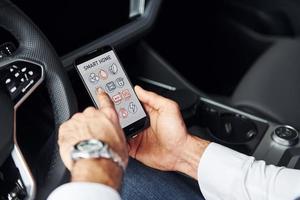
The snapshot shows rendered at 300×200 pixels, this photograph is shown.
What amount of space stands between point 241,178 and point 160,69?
427mm

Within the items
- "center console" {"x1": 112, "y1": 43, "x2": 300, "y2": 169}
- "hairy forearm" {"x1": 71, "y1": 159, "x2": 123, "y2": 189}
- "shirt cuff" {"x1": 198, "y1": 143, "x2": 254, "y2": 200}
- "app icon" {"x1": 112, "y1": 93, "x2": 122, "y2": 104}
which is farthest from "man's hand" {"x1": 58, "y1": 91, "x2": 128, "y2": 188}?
"center console" {"x1": 112, "y1": 43, "x2": 300, "y2": 169}

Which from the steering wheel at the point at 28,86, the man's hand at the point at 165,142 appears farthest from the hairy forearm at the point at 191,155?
the steering wheel at the point at 28,86

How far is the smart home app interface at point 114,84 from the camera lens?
31.6 inches

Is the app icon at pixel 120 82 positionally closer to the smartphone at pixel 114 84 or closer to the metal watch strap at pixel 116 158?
the smartphone at pixel 114 84

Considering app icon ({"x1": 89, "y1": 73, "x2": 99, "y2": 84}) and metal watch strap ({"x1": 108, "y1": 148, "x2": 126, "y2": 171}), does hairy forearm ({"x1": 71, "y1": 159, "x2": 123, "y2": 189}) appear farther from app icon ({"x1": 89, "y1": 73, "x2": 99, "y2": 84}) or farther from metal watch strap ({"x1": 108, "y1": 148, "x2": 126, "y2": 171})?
app icon ({"x1": 89, "y1": 73, "x2": 99, "y2": 84})

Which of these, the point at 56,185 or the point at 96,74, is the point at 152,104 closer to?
the point at 96,74

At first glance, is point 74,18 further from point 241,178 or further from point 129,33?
point 241,178

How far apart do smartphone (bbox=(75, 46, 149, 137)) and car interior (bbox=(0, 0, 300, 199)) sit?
0.10 ft

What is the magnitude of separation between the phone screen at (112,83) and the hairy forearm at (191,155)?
9cm

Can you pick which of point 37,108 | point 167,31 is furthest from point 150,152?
point 167,31

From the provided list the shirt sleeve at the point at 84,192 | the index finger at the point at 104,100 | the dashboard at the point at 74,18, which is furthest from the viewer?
the dashboard at the point at 74,18

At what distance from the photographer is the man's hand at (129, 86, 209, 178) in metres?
0.86

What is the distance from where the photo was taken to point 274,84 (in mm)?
1150

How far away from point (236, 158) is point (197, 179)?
72 mm
